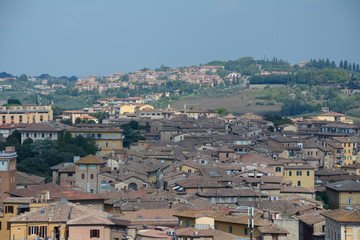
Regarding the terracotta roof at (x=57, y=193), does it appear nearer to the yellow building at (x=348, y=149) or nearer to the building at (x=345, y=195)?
the building at (x=345, y=195)

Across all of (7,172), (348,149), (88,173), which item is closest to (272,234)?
(7,172)

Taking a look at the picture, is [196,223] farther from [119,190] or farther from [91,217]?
[119,190]

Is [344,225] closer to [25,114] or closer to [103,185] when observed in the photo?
[103,185]

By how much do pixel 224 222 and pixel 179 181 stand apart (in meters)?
17.8

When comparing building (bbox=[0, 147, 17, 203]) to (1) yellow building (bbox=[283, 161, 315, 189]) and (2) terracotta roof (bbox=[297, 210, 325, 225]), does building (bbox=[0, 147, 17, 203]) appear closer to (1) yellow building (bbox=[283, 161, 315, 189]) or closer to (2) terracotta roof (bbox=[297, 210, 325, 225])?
(2) terracotta roof (bbox=[297, 210, 325, 225])

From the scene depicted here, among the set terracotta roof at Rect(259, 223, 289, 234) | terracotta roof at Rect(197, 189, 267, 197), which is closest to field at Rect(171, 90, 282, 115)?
terracotta roof at Rect(197, 189, 267, 197)

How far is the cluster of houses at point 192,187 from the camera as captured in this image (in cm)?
3206

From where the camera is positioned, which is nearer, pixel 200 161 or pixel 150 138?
pixel 200 161

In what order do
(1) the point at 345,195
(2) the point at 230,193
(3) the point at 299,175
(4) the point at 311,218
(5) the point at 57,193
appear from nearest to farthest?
(4) the point at 311,218
(5) the point at 57,193
(2) the point at 230,193
(1) the point at 345,195
(3) the point at 299,175

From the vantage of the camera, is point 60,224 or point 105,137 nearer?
point 60,224

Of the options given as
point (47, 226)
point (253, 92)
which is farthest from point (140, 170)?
point (253, 92)

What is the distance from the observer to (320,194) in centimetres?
5566

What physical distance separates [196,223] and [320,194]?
77.6ft

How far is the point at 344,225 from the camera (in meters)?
32.8
